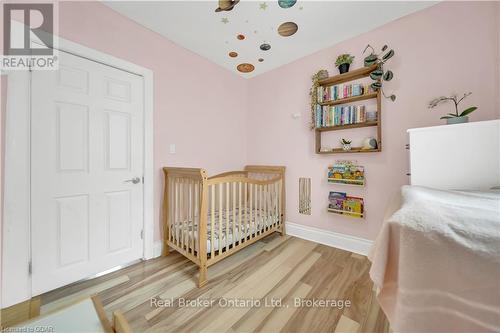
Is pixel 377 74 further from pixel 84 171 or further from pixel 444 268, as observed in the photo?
pixel 84 171

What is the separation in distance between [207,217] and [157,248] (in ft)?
2.14

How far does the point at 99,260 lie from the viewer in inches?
65.5

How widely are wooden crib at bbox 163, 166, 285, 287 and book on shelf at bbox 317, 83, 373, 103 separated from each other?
114 cm

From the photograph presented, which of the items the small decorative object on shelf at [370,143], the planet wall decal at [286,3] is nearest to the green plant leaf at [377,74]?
the small decorative object on shelf at [370,143]

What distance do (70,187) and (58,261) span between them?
0.58m

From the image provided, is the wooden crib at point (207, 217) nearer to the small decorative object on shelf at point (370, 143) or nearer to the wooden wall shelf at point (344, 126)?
the wooden wall shelf at point (344, 126)

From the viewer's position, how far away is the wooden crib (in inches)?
62.7

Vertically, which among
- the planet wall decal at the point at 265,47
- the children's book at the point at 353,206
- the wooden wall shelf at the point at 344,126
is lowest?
the children's book at the point at 353,206

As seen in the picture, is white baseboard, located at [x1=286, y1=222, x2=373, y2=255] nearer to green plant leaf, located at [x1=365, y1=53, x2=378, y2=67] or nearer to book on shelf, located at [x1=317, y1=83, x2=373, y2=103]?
book on shelf, located at [x1=317, y1=83, x2=373, y2=103]

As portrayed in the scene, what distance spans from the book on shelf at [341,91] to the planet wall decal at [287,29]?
0.67 m

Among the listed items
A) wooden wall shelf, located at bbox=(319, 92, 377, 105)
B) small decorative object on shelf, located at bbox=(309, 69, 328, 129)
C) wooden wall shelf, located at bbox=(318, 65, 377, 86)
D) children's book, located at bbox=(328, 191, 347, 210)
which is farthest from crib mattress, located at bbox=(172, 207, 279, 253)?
wooden wall shelf, located at bbox=(318, 65, 377, 86)

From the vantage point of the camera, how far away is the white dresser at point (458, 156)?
1124mm

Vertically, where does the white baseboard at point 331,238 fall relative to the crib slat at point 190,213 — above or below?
below

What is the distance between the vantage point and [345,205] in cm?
209
